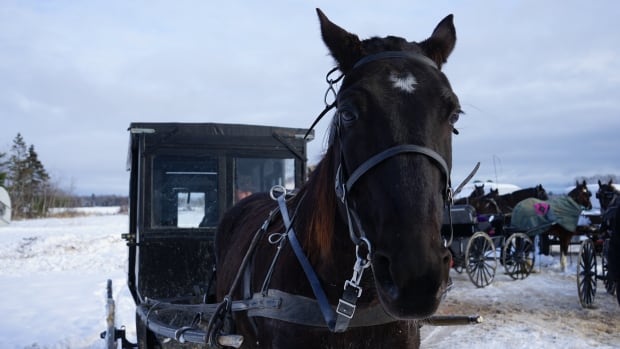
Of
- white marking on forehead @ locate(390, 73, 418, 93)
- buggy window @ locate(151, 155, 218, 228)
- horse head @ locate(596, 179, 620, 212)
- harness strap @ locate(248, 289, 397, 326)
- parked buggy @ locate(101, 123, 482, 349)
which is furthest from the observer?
horse head @ locate(596, 179, 620, 212)

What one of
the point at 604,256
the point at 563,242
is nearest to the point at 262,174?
the point at 604,256

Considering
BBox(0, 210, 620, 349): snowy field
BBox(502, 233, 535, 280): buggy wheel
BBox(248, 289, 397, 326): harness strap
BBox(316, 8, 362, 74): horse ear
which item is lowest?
BBox(0, 210, 620, 349): snowy field

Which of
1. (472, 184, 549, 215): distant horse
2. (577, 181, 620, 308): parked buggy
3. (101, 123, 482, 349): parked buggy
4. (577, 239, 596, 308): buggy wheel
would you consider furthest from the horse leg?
(101, 123, 482, 349): parked buggy

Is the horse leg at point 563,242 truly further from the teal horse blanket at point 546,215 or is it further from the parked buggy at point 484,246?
the parked buggy at point 484,246

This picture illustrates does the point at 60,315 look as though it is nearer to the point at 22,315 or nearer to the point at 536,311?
the point at 22,315

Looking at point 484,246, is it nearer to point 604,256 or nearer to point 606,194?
point 604,256

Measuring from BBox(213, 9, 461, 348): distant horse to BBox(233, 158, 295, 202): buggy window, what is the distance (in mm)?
3273

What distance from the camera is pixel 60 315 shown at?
8.19m

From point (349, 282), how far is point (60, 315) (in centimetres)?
778

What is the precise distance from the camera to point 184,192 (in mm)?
5734

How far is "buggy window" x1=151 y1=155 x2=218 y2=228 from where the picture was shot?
18.3 feet

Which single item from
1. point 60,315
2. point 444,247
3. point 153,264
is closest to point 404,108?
point 444,247

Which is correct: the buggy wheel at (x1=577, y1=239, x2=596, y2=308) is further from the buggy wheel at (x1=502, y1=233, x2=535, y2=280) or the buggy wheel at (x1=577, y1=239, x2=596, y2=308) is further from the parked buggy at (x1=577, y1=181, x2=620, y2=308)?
the buggy wheel at (x1=502, y1=233, x2=535, y2=280)

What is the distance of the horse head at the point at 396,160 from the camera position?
1.50 m
